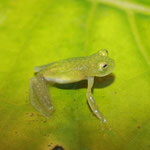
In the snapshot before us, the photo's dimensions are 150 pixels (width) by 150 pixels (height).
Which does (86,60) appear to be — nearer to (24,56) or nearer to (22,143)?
(24,56)

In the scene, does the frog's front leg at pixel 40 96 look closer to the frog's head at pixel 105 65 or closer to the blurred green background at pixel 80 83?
the blurred green background at pixel 80 83

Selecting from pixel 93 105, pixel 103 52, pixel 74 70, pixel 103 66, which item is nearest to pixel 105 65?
pixel 103 66

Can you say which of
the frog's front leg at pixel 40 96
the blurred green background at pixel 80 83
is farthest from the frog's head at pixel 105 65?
the frog's front leg at pixel 40 96

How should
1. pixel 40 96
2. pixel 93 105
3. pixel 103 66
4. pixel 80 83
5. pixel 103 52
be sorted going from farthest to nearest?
1. pixel 80 83
2. pixel 103 52
3. pixel 103 66
4. pixel 40 96
5. pixel 93 105

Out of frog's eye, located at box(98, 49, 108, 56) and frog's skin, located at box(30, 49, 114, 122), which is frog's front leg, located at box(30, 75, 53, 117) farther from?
frog's eye, located at box(98, 49, 108, 56)

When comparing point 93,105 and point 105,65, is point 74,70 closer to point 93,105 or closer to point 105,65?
point 105,65

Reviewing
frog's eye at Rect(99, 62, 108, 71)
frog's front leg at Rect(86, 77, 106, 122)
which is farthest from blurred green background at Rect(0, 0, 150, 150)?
frog's eye at Rect(99, 62, 108, 71)
